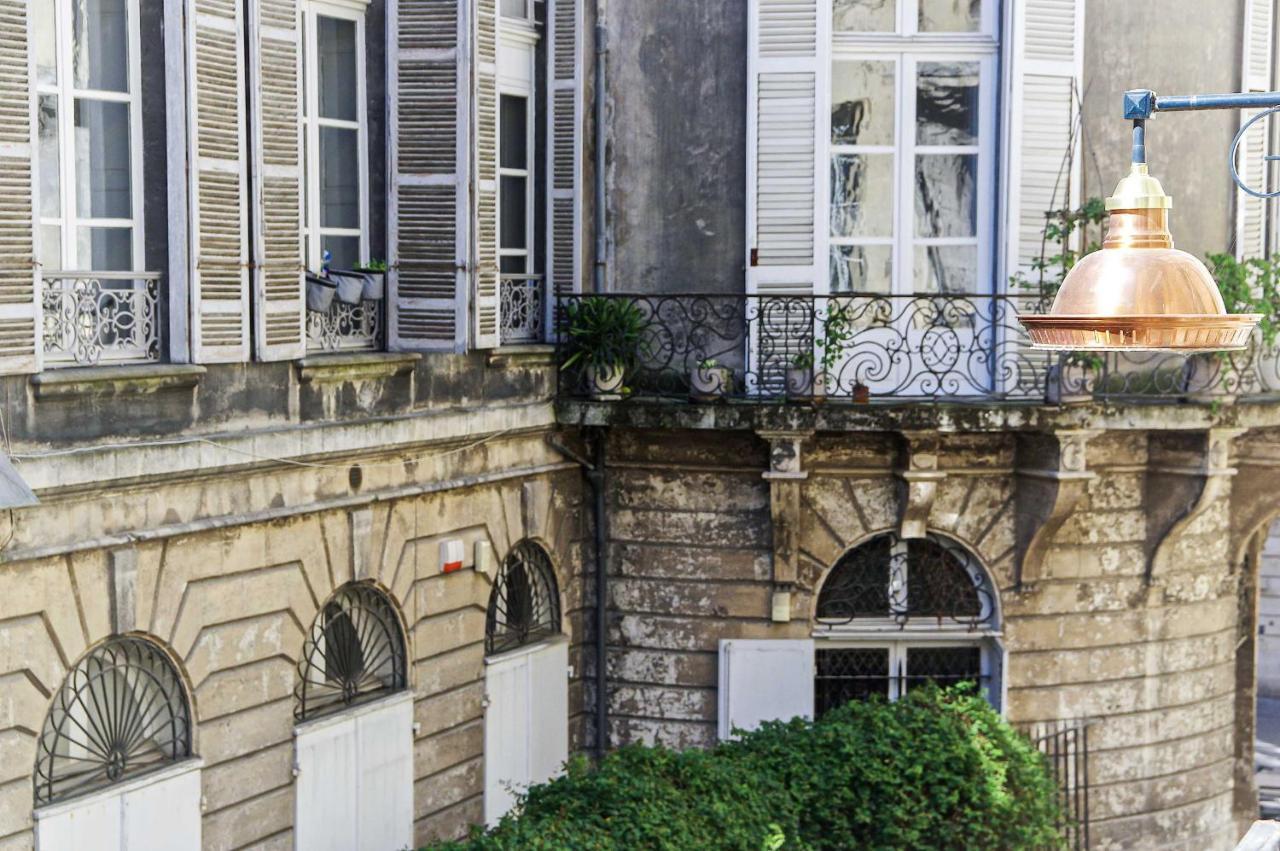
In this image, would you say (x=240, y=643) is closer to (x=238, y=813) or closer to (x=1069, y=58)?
(x=238, y=813)

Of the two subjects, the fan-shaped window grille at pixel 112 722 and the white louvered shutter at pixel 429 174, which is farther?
the white louvered shutter at pixel 429 174

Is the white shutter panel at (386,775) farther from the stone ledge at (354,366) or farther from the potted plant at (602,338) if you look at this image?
the potted plant at (602,338)

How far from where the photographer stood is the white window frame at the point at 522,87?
15.0 meters

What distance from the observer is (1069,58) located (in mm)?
15445

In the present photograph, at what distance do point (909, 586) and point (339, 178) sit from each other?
571 cm

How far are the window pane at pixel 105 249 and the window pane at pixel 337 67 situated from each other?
244cm

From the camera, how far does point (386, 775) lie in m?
13.3

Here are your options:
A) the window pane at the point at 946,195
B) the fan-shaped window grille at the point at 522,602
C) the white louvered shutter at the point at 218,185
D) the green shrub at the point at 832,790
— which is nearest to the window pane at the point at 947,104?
the window pane at the point at 946,195

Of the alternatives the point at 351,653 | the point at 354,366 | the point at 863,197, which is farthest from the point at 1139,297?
the point at 863,197

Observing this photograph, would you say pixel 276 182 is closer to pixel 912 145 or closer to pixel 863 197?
pixel 863 197

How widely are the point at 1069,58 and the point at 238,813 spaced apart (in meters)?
8.56

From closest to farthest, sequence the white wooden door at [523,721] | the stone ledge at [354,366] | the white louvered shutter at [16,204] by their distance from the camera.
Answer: the white louvered shutter at [16,204], the stone ledge at [354,366], the white wooden door at [523,721]

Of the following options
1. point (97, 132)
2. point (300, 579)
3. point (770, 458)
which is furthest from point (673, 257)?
point (97, 132)

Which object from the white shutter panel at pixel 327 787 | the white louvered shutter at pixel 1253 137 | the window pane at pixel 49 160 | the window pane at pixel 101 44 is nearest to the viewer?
the window pane at pixel 49 160
